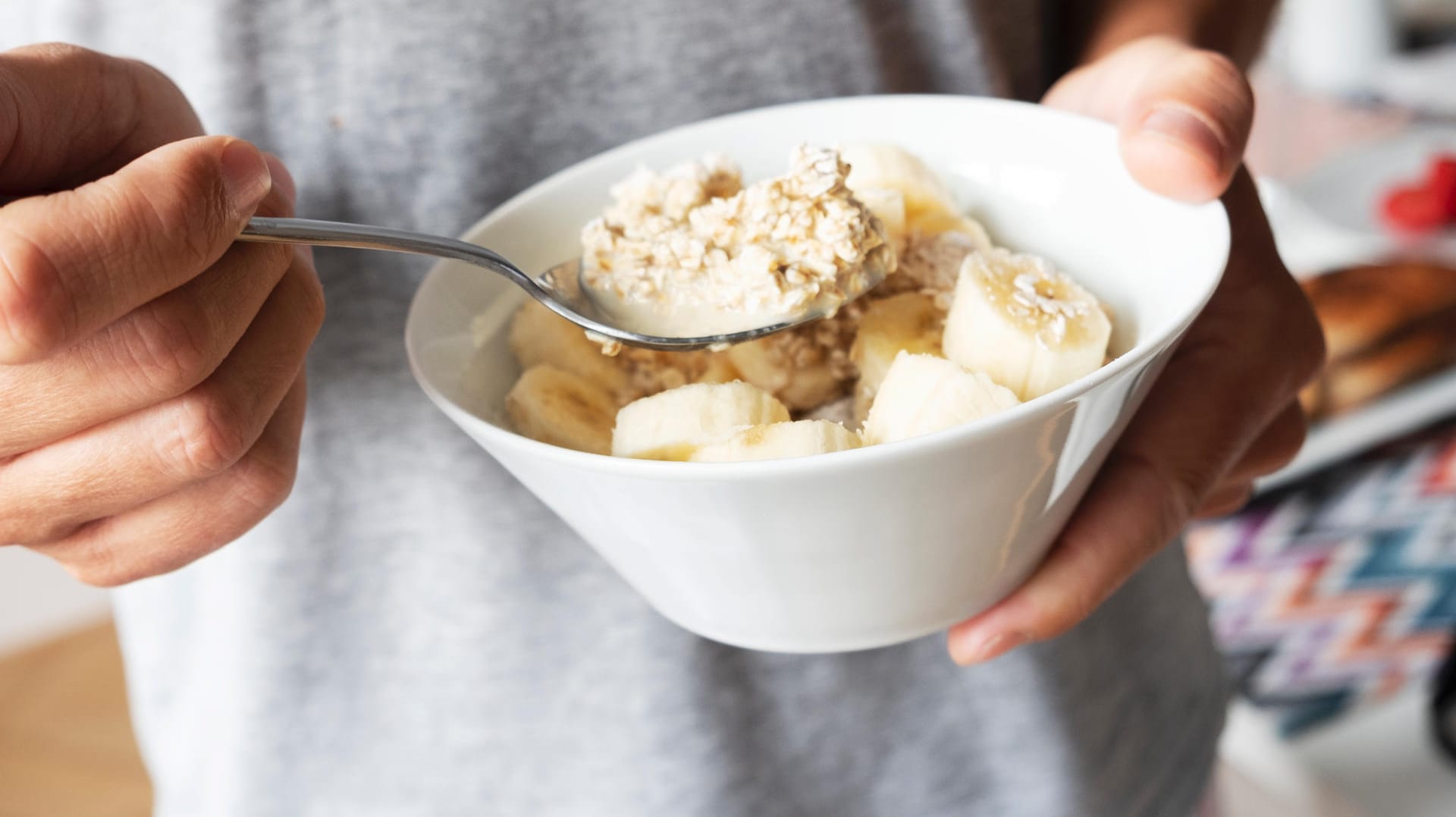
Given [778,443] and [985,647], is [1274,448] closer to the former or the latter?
[985,647]

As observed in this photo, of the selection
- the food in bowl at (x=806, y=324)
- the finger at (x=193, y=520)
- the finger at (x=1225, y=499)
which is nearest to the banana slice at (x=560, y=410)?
the food in bowl at (x=806, y=324)

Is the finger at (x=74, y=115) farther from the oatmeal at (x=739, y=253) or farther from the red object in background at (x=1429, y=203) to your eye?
the red object in background at (x=1429, y=203)

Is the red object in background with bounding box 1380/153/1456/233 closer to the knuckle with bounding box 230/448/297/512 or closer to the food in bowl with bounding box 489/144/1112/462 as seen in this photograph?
the food in bowl with bounding box 489/144/1112/462

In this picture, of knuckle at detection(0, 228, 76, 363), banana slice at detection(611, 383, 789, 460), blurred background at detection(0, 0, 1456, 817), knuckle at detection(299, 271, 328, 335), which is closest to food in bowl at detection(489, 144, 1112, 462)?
banana slice at detection(611, 383, 789, 460)

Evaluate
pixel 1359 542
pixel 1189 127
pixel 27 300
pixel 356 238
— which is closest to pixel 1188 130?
pixel 1189 127

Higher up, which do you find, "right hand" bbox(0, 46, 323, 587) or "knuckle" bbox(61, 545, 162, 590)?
"right hand" bbox(0, 46, 323, 587)

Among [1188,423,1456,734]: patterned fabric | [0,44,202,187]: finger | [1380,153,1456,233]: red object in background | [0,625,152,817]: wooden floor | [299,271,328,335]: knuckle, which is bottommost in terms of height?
[0,625,152,817]: wooden floor
